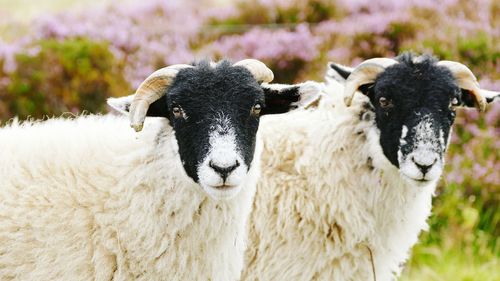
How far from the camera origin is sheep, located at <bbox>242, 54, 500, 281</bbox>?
476 centimetres

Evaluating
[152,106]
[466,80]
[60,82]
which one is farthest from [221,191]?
[60,82]

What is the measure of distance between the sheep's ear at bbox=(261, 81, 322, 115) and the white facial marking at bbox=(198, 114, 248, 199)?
59 centimetres

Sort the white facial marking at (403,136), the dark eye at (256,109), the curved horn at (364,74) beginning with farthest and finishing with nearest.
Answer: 1. the curved horn at (364,74)
2. the white facial marking at (403,136)
3. the dark eye at (256,109)

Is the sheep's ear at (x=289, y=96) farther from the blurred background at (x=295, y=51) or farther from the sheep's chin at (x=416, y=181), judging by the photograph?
the blurred background at (x=295, y=51)

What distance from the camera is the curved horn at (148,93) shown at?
389 centimetres

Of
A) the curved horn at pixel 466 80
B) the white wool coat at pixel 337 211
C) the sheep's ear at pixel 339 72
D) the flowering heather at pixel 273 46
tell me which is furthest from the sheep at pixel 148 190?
the flowering heather at pixel 273 46

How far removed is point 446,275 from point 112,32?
23.5ft

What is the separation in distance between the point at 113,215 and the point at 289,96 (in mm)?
1293

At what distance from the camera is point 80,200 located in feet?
13.3

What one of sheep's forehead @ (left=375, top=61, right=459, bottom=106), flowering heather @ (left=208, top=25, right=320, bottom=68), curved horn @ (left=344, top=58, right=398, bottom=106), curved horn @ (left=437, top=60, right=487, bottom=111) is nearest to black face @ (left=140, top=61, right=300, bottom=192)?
curved horn @ (left=344, top=58, right=398, bottom=106)

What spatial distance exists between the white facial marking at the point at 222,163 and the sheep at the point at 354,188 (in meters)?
1.27

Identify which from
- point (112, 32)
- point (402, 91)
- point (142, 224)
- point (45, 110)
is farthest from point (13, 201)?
point (112, 32)

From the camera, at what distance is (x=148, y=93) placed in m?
3.99

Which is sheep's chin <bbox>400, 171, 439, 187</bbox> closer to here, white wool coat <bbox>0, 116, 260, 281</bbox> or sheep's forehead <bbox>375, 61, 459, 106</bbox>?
sheep's forehead <bbox>375, 61, 459, 106</bbox>
